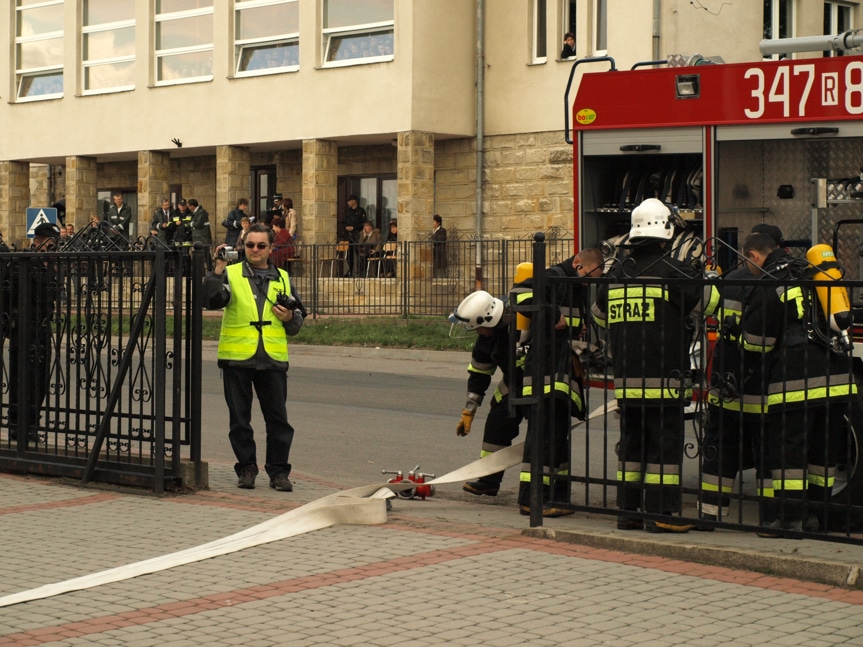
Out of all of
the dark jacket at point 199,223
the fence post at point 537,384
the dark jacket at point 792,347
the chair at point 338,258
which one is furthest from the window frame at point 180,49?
the dark jacket at point 792,347

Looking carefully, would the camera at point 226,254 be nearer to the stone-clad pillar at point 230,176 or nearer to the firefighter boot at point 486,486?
the firefighter boot at point 486,486

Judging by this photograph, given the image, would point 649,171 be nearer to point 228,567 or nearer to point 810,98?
point 810,98

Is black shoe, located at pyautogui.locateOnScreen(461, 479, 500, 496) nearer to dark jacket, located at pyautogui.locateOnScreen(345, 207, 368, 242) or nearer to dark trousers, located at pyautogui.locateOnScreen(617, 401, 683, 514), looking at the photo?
dark trousers, located at pyautogui.locateOnScreen(617, 401, 683, 514)

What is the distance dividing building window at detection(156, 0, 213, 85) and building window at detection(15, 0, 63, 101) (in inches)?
143

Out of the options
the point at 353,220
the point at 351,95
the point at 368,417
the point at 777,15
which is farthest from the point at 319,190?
the point at 368,417

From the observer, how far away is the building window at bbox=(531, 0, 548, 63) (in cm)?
2848

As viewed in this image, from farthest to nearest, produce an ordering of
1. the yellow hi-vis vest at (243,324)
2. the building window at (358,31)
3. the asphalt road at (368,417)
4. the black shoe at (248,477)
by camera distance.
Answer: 1. the building window at (358,31)
2. the asphalt road at (368,417)
3. the black shoe at (248,477)
4. the yellow hi-vis vest at (243,324)

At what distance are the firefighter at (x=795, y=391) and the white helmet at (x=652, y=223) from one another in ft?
2.22

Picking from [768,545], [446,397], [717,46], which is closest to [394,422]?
[446,397]

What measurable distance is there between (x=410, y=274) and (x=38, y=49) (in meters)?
15.2

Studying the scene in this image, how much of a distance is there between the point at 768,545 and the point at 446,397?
9453 mm

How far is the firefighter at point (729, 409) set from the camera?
7398mm

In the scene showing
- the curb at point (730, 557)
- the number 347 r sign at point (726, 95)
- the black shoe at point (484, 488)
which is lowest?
the black shoe at point (484, 488)

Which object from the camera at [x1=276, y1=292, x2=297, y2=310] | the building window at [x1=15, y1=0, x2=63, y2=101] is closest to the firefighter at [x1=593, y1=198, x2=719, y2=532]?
the camera at [x1=276, y1=292, x2=297, y2=310]
